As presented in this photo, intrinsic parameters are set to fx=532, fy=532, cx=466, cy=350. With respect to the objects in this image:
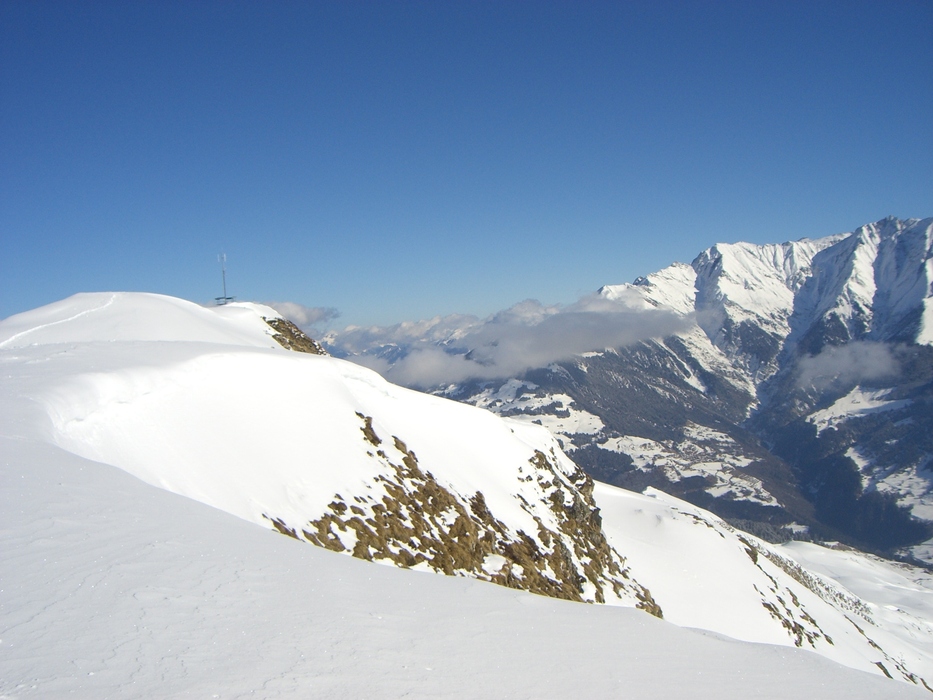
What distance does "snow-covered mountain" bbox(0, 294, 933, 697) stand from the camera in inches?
225

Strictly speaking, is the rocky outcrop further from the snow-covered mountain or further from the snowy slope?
the snowy slope

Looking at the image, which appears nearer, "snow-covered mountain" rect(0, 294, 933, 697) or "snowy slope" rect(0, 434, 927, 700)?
"snowy slope" rect(0, 434, 927, 700)

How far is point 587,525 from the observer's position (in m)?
37.5

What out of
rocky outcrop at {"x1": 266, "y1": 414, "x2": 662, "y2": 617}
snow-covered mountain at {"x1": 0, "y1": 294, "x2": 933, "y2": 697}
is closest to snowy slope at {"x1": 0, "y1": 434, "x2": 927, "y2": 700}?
snow-covered mountain at {"x1": 0, "y1": 294, "x2": 933, "y2": 697}

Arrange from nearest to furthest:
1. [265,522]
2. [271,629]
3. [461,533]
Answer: [271,629], [265,522], [461,533]

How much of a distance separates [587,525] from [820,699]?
32097 millimetres

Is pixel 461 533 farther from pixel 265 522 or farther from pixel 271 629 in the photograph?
pixel 271 629

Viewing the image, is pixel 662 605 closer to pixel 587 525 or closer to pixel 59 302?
pixel 587 525

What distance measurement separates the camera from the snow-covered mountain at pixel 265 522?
5727 millimetres

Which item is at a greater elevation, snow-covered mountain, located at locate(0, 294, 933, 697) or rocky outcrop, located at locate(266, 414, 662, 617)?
snow-covered mountain, located at locate(0, 294, 933, 697)

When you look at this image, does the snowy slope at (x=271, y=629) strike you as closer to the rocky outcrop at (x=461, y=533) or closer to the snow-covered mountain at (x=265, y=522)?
the snow-covered mountain at (x=265, y=522)

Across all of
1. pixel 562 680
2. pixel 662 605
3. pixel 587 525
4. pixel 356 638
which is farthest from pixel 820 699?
pixel 662 605

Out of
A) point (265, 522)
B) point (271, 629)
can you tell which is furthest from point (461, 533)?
point (271, 629)

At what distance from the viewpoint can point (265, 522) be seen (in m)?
15.2
